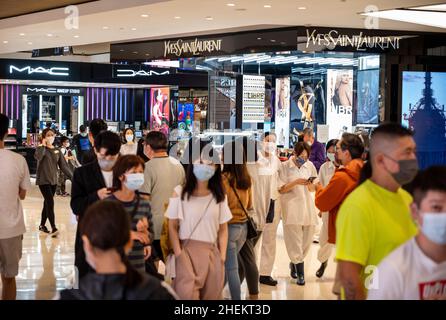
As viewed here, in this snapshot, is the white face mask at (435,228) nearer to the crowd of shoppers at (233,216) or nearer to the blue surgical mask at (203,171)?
the crowd of shoppers at (233,216)

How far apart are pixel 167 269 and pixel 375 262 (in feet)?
7.83

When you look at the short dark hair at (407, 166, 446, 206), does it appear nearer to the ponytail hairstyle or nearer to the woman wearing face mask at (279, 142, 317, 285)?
the ponytail hairstyle

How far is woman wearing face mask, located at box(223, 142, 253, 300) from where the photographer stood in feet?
19.8

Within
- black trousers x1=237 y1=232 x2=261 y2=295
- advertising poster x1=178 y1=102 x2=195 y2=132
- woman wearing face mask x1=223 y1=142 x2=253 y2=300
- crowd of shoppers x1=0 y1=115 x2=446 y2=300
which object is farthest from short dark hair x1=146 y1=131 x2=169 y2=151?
advertising poster x1=178 y1=102 x2=195 y2=132

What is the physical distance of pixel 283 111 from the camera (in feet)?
49.3

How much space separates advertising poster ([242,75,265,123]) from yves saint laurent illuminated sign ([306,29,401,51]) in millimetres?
3044

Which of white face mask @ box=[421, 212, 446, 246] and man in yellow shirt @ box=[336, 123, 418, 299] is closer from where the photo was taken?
white face mask @ box=[421, 212, 446, 246]

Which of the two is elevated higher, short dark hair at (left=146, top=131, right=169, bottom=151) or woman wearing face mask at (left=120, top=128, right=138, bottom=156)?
short dark hair at (left=146, top=131, right=169, bottom=151)

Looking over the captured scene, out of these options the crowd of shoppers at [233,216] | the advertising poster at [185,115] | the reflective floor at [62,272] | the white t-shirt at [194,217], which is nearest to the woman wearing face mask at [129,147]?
→ the reflective floor at [62,272]

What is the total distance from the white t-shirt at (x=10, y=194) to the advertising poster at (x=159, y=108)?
65.6ft

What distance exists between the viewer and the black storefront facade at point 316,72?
11.3 meters

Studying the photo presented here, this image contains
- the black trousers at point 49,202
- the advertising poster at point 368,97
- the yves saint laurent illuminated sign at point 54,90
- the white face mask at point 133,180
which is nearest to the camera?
the white face mask at point 133,180

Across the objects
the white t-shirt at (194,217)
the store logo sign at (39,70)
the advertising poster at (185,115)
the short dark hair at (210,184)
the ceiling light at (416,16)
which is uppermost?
the store logo sign at (39,70)
